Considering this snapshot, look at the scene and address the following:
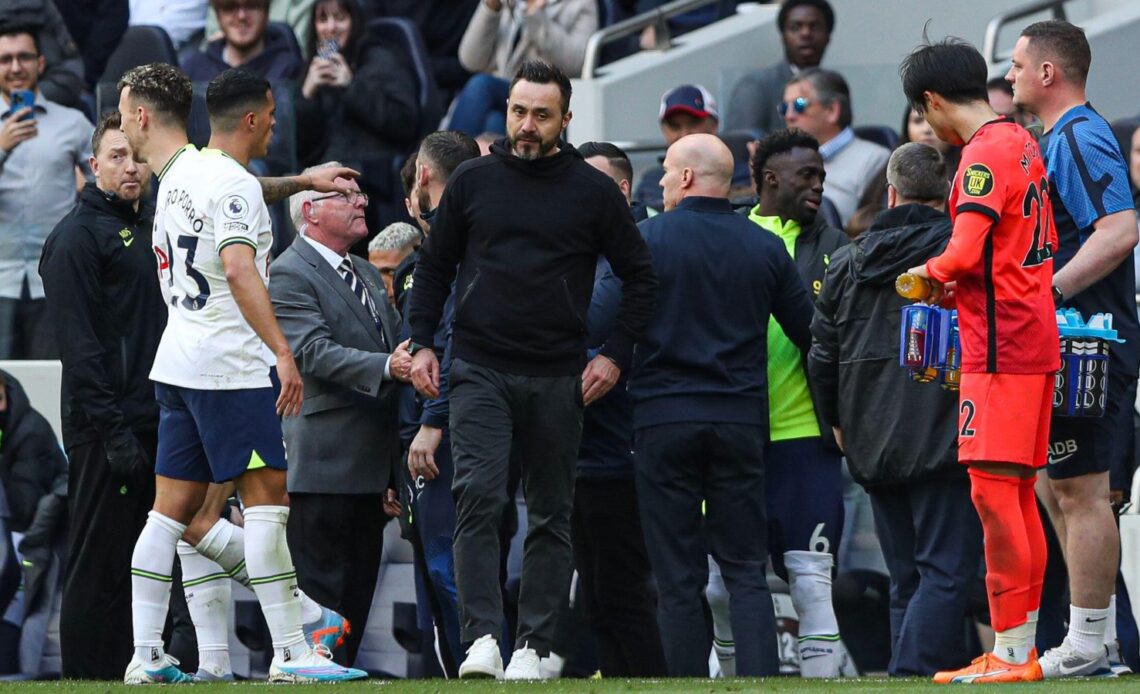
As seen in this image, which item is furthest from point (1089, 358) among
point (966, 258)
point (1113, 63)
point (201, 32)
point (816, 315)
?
point (201, 32)

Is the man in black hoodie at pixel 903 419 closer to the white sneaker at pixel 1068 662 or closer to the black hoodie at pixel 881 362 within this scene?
the black hoodie at pixel 881 362

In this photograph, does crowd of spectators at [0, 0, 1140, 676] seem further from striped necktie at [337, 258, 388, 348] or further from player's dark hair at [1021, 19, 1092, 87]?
player's dark hair at [1021, 19, 1092, 87]

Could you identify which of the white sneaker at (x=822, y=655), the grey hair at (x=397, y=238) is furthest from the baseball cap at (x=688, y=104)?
the white sneaker at (x=822, y=655)

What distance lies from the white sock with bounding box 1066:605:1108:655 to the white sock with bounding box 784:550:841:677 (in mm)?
1167

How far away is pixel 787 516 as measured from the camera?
7.84 meters

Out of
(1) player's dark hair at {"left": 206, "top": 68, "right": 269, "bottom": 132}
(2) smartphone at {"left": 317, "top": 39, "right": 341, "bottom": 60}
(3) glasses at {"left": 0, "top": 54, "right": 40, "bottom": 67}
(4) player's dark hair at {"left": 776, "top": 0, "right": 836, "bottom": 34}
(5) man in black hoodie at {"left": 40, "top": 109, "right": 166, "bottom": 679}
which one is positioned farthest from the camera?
(2) smartphone at {"left": 317, "top": 39, "right": 341, "bottom": 60}

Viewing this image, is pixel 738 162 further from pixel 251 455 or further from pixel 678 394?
pixel 251 455

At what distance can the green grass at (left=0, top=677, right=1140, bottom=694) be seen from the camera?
609 cm

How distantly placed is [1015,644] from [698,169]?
89.7 inches

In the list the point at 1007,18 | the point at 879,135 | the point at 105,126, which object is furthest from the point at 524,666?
the point at 1007,18

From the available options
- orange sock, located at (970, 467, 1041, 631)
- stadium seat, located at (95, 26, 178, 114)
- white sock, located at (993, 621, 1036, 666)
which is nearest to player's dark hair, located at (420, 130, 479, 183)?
orange sock, located at (970, 467, 1041, 631)

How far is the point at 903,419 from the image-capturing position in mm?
7508

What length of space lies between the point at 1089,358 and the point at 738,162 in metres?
4.30

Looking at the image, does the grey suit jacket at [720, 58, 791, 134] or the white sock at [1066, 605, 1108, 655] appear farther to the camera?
the grey suit jacket at [720, 58, 791, 134]
